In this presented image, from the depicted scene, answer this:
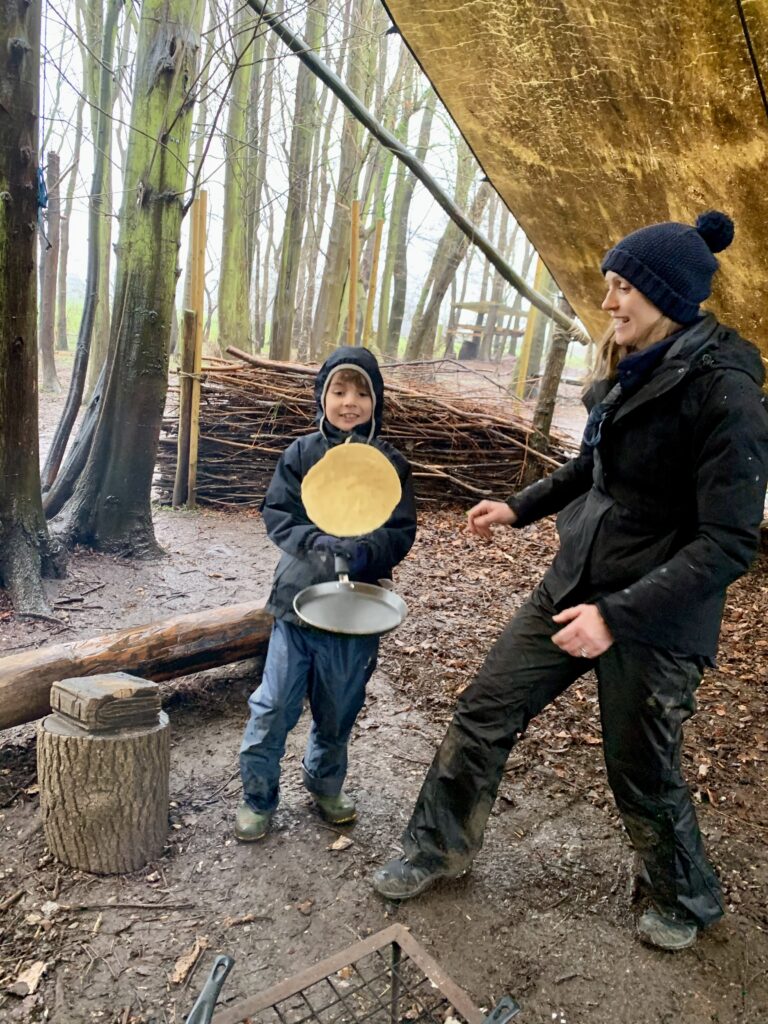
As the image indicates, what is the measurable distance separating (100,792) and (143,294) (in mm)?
3534

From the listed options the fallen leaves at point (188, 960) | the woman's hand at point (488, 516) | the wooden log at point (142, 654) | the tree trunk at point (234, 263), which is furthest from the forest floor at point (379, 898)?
the tree trunk at point (234, 263)

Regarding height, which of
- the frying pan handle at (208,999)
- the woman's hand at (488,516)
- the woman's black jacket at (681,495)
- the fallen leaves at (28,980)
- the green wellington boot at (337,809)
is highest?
the woman's black jacket at (681,495)

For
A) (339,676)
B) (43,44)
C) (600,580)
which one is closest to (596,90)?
(600,580)

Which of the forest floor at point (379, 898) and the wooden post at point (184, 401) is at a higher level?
the wooden post at point (184, 401)

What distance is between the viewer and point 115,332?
4746mm

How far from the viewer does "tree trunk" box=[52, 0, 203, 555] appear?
452 centimetres

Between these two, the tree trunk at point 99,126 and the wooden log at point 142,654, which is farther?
the tree trunk at point 99,126

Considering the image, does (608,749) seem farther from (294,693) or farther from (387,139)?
(387,139)

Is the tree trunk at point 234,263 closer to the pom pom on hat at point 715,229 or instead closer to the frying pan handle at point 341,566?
the frying pan handle at point 341,566

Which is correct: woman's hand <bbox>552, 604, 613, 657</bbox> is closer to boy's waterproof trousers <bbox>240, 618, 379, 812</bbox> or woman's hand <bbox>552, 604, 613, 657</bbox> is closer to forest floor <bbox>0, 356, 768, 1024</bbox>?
boy's waterproof trousers <bbox>240, 618, 379, 812</bbox>

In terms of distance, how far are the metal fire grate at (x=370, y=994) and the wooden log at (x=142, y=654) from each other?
139cm

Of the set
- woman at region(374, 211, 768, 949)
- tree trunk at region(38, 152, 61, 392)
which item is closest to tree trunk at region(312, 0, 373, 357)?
tree trunk at region(38, 152, 61, 392)

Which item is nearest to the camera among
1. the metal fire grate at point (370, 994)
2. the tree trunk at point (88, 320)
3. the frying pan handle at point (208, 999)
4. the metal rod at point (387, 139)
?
the frying pan handle at point (208, 999)

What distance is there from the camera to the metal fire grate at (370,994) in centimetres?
149
